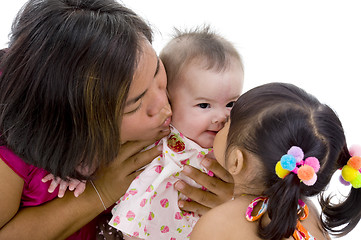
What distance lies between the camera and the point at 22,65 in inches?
55.4

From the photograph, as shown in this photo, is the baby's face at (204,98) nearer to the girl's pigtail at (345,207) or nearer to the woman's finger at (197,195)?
the woman's finger at (197,195)

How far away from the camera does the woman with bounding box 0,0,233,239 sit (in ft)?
4.51

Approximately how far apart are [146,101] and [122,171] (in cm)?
32

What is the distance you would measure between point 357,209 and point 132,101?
71cm

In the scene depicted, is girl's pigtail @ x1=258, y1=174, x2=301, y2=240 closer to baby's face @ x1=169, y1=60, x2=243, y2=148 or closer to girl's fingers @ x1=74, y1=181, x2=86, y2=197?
baby's face @ x1=169, y1=60, x2=243, y2=148

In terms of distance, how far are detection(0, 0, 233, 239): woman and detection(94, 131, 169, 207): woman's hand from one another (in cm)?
6

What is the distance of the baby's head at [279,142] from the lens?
52.1 inches

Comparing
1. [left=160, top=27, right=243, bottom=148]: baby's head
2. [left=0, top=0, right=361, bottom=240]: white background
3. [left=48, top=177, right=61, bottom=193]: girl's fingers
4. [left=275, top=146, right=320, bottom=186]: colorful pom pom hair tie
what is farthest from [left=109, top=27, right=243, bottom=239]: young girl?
[left=0, top=0, right=361, bottom=240]: white background

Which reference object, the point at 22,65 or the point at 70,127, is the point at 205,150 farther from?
the point at 22,65

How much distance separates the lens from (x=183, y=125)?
1.69 meters

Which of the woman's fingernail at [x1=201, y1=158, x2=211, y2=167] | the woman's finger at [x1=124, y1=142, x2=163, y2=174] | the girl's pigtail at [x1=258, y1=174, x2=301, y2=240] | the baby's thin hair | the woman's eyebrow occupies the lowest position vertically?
the woman's finger at [x1=124, y1=142, x2=163, y2=174]

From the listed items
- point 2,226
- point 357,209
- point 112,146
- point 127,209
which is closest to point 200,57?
point 112,146

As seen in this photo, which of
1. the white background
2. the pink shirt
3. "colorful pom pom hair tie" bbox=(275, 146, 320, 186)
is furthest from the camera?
the white background

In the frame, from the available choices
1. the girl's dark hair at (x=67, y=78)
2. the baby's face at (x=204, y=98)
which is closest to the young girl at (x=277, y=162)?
the baby's face at (x=204, y=98)
